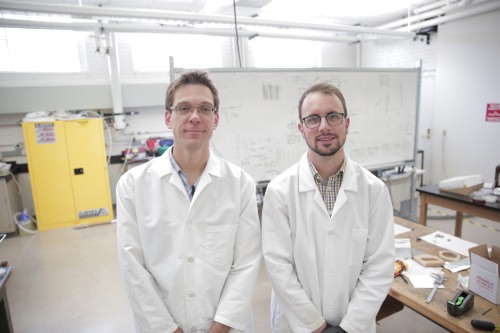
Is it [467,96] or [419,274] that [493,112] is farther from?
[419,274]

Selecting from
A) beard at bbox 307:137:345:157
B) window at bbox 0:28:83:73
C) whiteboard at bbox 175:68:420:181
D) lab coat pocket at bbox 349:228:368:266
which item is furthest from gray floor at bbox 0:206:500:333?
window at bbox 0:28:83:73

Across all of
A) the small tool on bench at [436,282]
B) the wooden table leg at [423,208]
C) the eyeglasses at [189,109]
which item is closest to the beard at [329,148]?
the eyeglasses at [189,109]

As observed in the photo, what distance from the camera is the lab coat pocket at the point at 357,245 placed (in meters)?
1.23

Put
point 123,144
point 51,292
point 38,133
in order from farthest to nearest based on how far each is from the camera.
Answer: point 123,144, point 38,133, point 51,292

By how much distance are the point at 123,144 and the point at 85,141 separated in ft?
2.37

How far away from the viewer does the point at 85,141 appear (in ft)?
13.6

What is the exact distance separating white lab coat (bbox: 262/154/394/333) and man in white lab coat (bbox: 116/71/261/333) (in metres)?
0.13

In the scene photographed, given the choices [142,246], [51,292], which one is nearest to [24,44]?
[51,292]

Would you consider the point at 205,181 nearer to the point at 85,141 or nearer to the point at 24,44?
the point at 85,141

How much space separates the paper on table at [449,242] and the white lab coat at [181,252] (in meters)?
1.17

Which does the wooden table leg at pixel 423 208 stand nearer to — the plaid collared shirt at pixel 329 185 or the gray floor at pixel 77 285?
the gray floor at pixel 77 285

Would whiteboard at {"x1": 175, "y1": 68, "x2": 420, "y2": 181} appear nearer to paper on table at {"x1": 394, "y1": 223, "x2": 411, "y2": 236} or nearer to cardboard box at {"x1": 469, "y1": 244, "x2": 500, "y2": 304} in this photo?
paper on table at {"x1": 394, "y1": 223, "x2": 411, "y2": 236}

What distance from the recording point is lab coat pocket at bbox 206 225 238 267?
3.96 feet

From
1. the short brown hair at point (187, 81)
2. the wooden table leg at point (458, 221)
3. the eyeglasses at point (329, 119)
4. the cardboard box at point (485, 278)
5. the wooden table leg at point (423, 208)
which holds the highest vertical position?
the short brown hair at point (187, 81)
